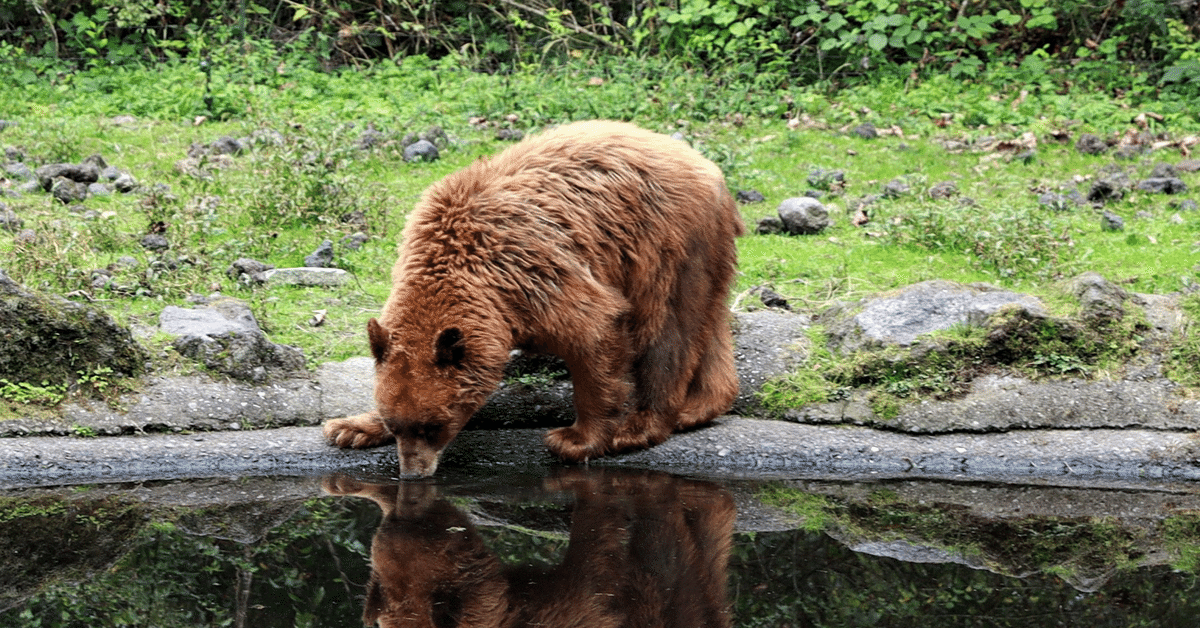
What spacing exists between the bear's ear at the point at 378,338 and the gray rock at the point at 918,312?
2789mm

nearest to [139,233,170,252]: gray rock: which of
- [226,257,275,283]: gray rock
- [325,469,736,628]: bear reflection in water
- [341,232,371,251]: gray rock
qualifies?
[226,257,275,283]: gray rock

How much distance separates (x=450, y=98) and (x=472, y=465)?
7.08 m

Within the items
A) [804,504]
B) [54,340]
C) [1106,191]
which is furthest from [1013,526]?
[1106,191]

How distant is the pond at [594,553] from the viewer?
4.65 meters

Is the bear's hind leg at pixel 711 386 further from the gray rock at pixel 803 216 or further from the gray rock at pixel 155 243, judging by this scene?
the gray rock at pixel 155 243

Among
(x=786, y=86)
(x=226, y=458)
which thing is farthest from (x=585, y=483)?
(x=786, y=86)

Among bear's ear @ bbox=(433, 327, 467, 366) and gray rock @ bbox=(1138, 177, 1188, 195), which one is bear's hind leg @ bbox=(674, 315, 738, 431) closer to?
bear's ear @ bbox=(433, 327, 467, 366)

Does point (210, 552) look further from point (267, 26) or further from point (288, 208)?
point (267, 26)

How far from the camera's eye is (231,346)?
6863mm

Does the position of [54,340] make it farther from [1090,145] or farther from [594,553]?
[1090,145]

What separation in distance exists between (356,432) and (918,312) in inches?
130

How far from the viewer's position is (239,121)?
39.6ft

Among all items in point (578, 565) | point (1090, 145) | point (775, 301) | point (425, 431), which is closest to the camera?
point (578, 565)

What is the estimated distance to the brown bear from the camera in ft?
19.3
